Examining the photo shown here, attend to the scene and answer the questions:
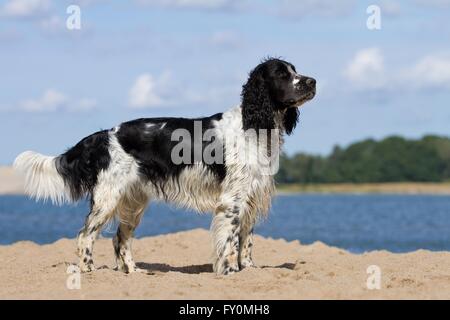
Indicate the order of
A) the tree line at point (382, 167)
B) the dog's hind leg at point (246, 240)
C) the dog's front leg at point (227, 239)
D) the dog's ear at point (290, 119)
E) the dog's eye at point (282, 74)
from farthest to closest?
the tree line at point (382, 167) → the dog's ear at point (290, 119) → the dog's hind leg at point (246, 240) → the dog's eye at point (282, 74) → the dog's front leg at point (227, 239)

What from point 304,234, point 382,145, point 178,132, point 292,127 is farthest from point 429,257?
point 382,145

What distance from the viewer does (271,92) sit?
413 inches

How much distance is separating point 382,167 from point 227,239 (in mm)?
90217

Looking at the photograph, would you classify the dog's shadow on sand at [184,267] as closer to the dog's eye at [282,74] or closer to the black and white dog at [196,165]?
the black and white dog at [196,165]

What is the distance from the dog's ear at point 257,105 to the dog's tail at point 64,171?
5.58 ft

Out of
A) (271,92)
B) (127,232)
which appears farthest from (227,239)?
(271,92)

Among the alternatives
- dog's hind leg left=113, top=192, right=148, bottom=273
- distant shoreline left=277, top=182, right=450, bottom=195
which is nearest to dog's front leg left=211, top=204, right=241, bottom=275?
dog's hind leg left=113, top=192, right=148, bottom=273

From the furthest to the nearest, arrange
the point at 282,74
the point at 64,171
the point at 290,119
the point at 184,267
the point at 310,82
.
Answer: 1. the point at 184,267
2. the point at 290,119
3. the point at 64,171
4. the point at 282,74
5. the point at 310,82

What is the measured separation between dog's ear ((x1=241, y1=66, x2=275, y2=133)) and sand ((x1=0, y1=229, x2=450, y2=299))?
5.61 ft

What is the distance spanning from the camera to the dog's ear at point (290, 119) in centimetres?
1072

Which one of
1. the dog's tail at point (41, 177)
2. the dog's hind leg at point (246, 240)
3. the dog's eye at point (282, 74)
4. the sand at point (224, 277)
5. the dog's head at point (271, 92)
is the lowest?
the sand at point (224, 277)

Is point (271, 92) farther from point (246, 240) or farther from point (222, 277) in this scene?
point (222, 277)

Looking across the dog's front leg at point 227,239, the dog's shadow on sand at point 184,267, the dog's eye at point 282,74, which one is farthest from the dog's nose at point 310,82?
the dog's shadow on sand at point 184,267
